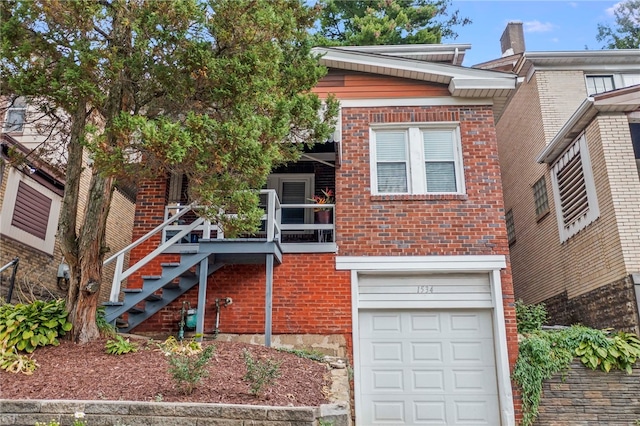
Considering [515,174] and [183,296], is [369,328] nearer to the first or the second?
[183,296]

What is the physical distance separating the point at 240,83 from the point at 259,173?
3.67 ft

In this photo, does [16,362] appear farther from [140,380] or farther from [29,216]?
[29,216]

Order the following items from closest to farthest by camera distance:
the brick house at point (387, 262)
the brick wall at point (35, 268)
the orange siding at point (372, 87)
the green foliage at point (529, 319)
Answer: the brick house at point (387, 262) → the green foliage at point (529, 319) → the orange siding at point (372, 87) → the brick wall at point (35, 268)

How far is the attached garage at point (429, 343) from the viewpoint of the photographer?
820 centimetres

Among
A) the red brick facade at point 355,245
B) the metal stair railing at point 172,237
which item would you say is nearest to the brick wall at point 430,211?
the red brick facade at point 355,245

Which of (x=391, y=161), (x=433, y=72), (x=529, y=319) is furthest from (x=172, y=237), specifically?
(x=529, y=319)

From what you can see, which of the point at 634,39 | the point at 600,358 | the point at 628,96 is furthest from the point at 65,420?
the point at 634,39

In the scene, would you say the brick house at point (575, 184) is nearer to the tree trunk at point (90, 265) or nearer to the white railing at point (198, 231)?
the white railing at point (198, 231)

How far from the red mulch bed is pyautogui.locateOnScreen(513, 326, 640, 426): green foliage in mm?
3515

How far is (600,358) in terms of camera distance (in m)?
7.97

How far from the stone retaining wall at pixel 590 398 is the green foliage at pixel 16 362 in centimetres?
722

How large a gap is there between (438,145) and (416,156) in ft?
1.69

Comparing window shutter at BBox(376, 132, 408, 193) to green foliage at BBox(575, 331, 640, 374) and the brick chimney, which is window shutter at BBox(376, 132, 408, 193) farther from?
the brick chimney

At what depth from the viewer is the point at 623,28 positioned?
2466 cm
